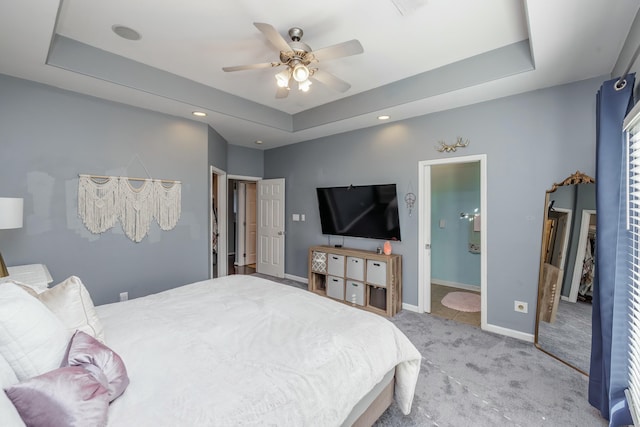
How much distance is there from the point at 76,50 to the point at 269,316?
111 inches

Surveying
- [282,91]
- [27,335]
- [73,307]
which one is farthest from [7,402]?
[282,91]

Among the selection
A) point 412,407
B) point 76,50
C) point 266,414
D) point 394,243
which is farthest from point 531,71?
point 76,50

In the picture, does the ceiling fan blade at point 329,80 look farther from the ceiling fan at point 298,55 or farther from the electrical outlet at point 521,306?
the electrical outlet at point 521,306

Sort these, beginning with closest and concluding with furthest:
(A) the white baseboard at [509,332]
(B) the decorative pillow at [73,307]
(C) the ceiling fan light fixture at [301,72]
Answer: (B) the decorative pillow at [73,307], (C) the ceiling fan light fixture at [301,72], (A) the white baseboard at [509,332]

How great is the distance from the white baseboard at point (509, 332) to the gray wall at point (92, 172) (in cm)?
365

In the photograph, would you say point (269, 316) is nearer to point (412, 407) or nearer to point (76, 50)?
point (412, 407)

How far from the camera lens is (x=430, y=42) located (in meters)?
2.50

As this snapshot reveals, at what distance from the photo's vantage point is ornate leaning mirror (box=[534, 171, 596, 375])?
94.5 inches

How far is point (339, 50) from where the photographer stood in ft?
6.72

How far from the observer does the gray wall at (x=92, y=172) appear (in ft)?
8.83

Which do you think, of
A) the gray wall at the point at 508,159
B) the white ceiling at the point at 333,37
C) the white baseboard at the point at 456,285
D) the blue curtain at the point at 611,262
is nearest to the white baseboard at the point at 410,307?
the gray wall at the point at 508,159

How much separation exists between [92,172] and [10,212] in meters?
1.05

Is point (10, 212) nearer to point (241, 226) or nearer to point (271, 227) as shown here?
point (271, 227)

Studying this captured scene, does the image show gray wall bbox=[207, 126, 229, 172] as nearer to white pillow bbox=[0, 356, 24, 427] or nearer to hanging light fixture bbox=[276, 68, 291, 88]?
hanging light fixture bbox=[276, 68, 291, 88]
